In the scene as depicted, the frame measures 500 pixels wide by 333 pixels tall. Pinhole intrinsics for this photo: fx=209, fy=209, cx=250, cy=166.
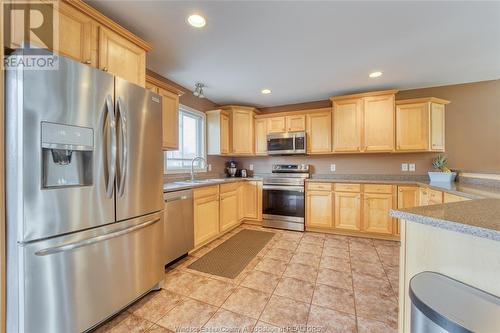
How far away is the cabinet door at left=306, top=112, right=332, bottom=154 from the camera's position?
12.5ft

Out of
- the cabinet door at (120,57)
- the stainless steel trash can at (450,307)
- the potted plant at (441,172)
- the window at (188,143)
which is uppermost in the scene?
the cabinet door at (120,57)

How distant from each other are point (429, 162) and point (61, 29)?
4.82 metres

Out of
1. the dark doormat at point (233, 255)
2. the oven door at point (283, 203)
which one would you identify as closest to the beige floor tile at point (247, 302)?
the dark doormat at point (233, 255)

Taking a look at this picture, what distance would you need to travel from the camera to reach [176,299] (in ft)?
6.01

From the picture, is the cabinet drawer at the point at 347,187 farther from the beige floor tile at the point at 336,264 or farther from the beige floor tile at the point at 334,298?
the beige floor tile at the point at 334,298

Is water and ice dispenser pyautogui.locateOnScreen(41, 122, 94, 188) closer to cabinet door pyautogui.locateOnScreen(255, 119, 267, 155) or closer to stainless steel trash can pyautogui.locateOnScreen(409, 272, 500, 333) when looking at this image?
stainless steel trash can pyautogui.locateOnScreen(409, 272, 500, 333)

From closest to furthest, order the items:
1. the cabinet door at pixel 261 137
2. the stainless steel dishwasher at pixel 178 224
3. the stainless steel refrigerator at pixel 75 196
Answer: the stainless steel refrigerator at pixel 75 196
the stainless steel dishwasher at pixel 178 224
the cabinet door at pixel 261 137

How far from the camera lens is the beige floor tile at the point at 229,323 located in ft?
4.91

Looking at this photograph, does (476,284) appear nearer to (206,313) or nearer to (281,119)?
(206,313)

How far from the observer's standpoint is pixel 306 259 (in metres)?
2.59

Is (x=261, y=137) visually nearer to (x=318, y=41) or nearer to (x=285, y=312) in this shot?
(x=318, y=41)

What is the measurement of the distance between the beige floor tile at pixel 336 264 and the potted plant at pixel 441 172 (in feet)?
6.45

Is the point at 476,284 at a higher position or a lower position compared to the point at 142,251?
higher

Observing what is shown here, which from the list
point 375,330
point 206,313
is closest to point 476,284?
point 375,330
